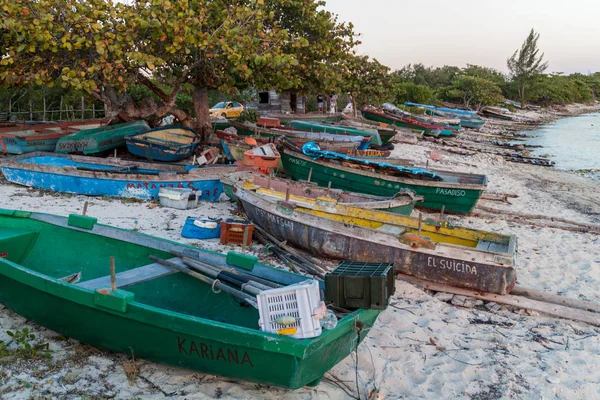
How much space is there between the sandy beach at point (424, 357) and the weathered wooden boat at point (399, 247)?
36cm

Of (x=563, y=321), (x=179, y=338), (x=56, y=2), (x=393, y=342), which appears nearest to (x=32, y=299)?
(x=179, y=338)

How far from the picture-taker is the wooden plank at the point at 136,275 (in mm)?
5352

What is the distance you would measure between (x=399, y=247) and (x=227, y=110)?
2057 centimetres

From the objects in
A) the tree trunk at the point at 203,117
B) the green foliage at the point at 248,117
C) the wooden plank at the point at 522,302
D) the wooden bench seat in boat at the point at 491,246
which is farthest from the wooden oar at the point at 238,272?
the green foliage at the point at 248,117

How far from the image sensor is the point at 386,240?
305 inches

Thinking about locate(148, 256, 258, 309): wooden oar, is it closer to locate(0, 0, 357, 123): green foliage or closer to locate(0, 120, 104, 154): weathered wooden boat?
locate(0, 0, 357, 123): green foliage

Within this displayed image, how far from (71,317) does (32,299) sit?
1.87ft

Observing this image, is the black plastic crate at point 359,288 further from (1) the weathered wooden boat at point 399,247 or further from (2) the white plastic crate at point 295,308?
(1) the weathered wooden boat at point 399,247

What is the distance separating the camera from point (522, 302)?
7.18 meters

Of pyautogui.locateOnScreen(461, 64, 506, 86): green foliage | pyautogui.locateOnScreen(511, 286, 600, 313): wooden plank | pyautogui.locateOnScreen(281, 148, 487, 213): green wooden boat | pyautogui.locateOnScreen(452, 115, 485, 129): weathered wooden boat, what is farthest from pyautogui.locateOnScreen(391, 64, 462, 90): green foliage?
pyautogui.locateOnScreen(511, 286, 600, 313): wooden plank

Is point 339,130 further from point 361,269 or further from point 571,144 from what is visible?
point 571,144

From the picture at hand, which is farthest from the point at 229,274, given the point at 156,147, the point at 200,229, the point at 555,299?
the point at 156,147

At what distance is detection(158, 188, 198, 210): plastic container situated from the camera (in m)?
10.6

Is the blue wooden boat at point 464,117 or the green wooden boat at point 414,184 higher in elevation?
the blue wooden boat at point 464,117
